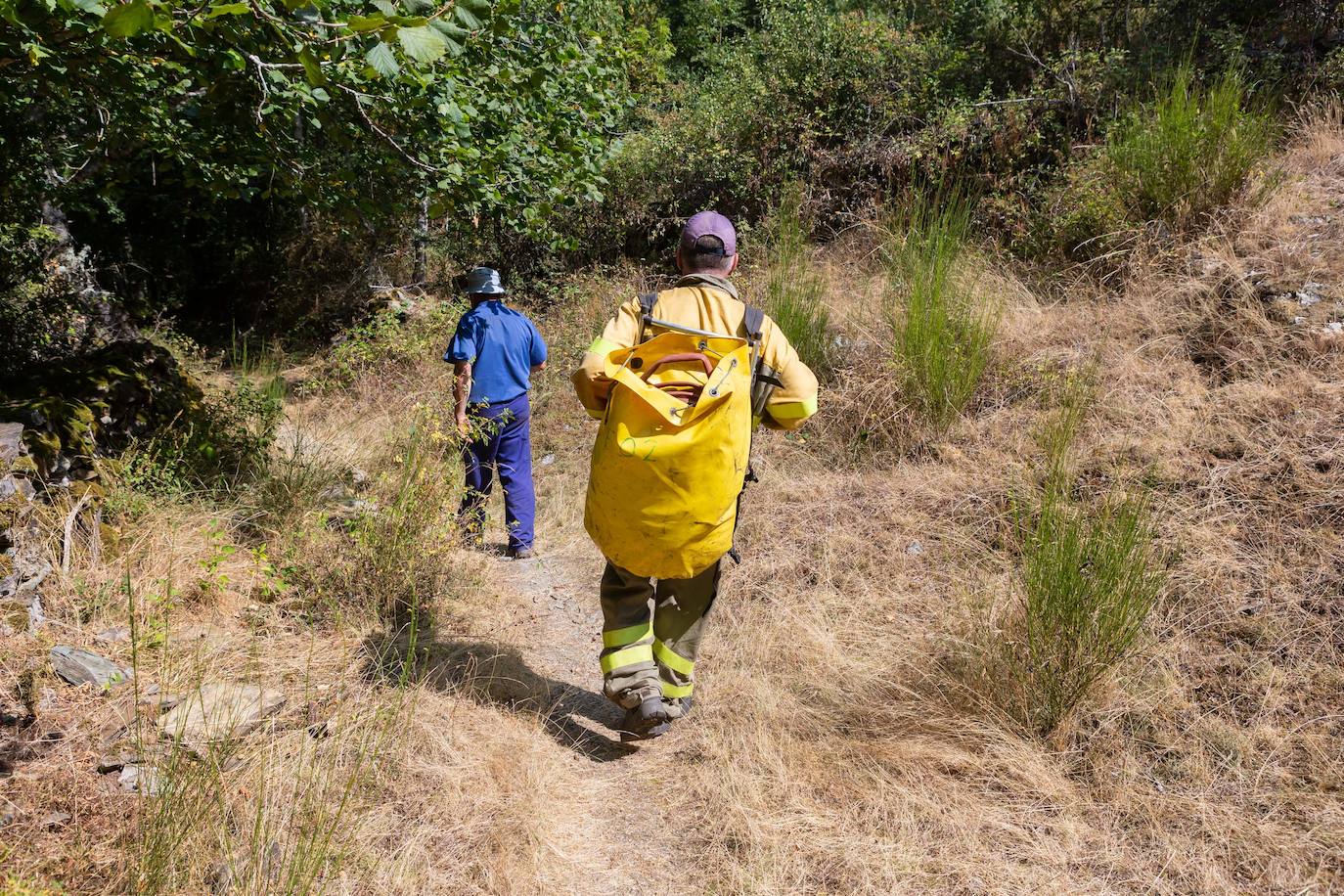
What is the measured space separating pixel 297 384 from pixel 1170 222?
804cm

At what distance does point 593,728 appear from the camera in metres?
3.43

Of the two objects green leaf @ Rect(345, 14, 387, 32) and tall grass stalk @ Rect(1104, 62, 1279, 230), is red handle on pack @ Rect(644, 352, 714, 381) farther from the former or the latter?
tall grass stalk @ Rect(1104, 62, 1279, 230)

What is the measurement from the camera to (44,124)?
6598 millimetres

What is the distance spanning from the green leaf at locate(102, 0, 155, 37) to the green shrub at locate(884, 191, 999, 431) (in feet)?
13.4

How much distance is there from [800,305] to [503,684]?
350cm

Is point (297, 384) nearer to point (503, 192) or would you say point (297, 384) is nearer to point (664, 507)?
point (503, 192)

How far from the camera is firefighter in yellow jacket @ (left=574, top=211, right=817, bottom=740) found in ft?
9.32

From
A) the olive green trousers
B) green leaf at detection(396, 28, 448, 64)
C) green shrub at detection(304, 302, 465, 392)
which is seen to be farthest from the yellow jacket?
green shrub at detection(304, 302, 465, 392)

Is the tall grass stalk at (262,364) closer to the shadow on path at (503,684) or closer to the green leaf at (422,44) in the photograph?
the shadow on path at (503,684)

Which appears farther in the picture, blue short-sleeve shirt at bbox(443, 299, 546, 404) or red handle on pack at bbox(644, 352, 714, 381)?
blue short-sleeve shirt at bbox(443, 299, 546, 404)

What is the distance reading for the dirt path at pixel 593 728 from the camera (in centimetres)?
268

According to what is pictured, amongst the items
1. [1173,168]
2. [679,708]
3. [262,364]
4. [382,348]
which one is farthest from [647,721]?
[262,364]

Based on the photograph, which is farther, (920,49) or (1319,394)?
(920,49)

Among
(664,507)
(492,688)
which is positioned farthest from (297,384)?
(664,507)
